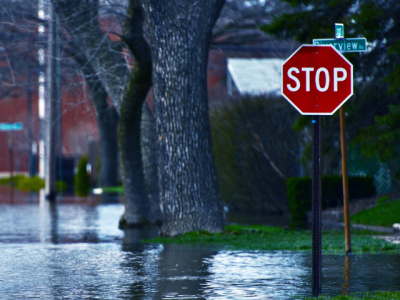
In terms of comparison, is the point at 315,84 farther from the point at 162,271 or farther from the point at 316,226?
the point at 162,271

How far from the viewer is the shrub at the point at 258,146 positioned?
20297 mm

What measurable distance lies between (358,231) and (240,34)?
13.1 m

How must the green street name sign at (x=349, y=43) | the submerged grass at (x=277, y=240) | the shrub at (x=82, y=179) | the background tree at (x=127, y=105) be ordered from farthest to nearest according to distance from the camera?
1. the shrub at (x=82, y=179)
2. the background tree at (x=127, y=105)
3. the submerged grass at (x=277, y=240)
4. the green street name sign at (x=349, y=43)

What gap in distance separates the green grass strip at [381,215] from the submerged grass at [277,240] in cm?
125

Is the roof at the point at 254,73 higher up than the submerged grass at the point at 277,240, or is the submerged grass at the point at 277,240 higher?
the roof at the point at 254,73

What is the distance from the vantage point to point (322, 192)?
18.7 metres

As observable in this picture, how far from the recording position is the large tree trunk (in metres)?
13.8

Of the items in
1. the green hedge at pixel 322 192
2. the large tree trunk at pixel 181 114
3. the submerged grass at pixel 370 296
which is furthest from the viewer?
the green hedge at pixel 322 192

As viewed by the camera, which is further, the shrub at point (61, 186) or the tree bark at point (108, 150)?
the tree bark at point (108, 150)

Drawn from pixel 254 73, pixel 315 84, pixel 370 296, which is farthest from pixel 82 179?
pixel 370 296

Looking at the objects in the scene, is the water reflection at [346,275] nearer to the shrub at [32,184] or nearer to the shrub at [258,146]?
the shrub at [258,146]

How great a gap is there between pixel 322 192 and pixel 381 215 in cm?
259

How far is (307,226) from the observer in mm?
16875

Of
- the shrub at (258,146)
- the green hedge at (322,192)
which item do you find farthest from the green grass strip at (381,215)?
the shrub at (258,146)
